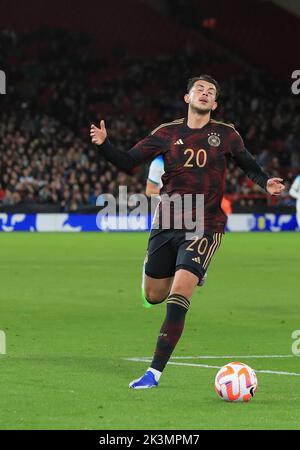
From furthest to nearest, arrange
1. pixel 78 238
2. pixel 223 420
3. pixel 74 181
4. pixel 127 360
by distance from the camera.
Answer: pixel 74 181 < pixel 78 238 < pixel 127 360 < pixel 223 420

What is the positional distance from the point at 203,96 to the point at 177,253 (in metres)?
1.36

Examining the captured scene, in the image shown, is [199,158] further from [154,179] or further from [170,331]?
[154,179]

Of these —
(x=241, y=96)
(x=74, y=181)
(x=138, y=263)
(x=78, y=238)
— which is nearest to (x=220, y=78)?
(x=241, y=96)

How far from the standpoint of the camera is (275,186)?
9750 millimetres

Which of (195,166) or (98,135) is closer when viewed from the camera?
(98,135)

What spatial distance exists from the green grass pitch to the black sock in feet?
0.75

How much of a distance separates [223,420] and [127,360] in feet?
10.7

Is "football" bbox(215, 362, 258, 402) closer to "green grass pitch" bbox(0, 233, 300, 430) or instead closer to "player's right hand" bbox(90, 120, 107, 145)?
"green grass pitch" bbox(0, 233, 300, 430)

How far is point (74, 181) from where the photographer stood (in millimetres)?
40500

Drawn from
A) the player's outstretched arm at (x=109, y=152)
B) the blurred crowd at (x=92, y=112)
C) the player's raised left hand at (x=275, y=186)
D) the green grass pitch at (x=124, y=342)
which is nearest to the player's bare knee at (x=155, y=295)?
the green grass pitch at (x=124, y=342)

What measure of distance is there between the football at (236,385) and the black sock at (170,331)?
2.17ft

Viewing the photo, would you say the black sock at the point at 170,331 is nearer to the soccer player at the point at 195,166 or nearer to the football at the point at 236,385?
the soccer player at the point at 195,166

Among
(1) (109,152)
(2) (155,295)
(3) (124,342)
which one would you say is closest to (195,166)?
(1) (109,152)
